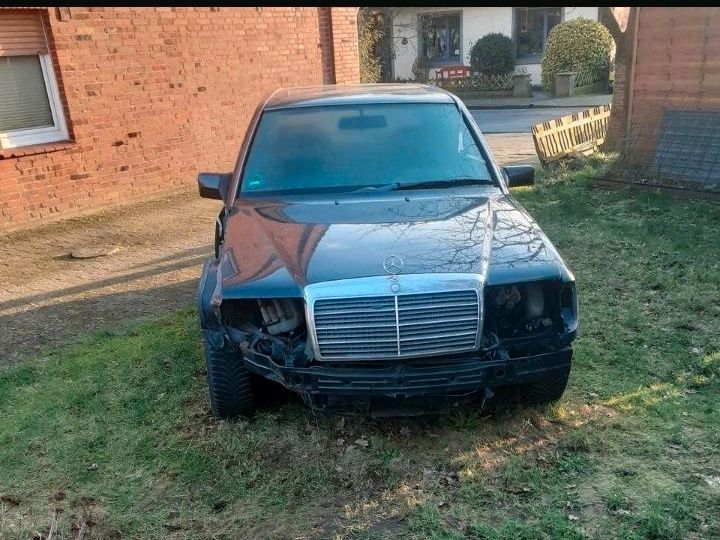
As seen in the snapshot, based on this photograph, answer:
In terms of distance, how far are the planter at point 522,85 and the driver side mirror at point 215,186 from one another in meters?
21.6

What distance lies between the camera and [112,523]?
2.83m

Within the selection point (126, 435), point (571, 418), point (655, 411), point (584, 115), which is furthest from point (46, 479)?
point (584, 115)

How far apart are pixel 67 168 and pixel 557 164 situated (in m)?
7.38

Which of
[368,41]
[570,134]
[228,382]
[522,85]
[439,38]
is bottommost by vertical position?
[228,382]

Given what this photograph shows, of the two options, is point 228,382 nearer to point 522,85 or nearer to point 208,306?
point 208,306

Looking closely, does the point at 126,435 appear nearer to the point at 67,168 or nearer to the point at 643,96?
the point at 67,168

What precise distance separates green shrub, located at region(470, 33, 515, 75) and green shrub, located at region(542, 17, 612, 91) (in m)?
1.85

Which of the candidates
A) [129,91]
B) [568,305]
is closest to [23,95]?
[129,91]

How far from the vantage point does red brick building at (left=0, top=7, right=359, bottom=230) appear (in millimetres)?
7727

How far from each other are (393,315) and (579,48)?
2358 cm

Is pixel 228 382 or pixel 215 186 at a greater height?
pixel 215 186

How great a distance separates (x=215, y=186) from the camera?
447 cm

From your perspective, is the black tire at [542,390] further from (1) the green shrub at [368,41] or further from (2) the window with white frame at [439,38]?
(2) the window with white frame at [439,38]

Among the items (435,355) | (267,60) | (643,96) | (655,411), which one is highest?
(267,60)
